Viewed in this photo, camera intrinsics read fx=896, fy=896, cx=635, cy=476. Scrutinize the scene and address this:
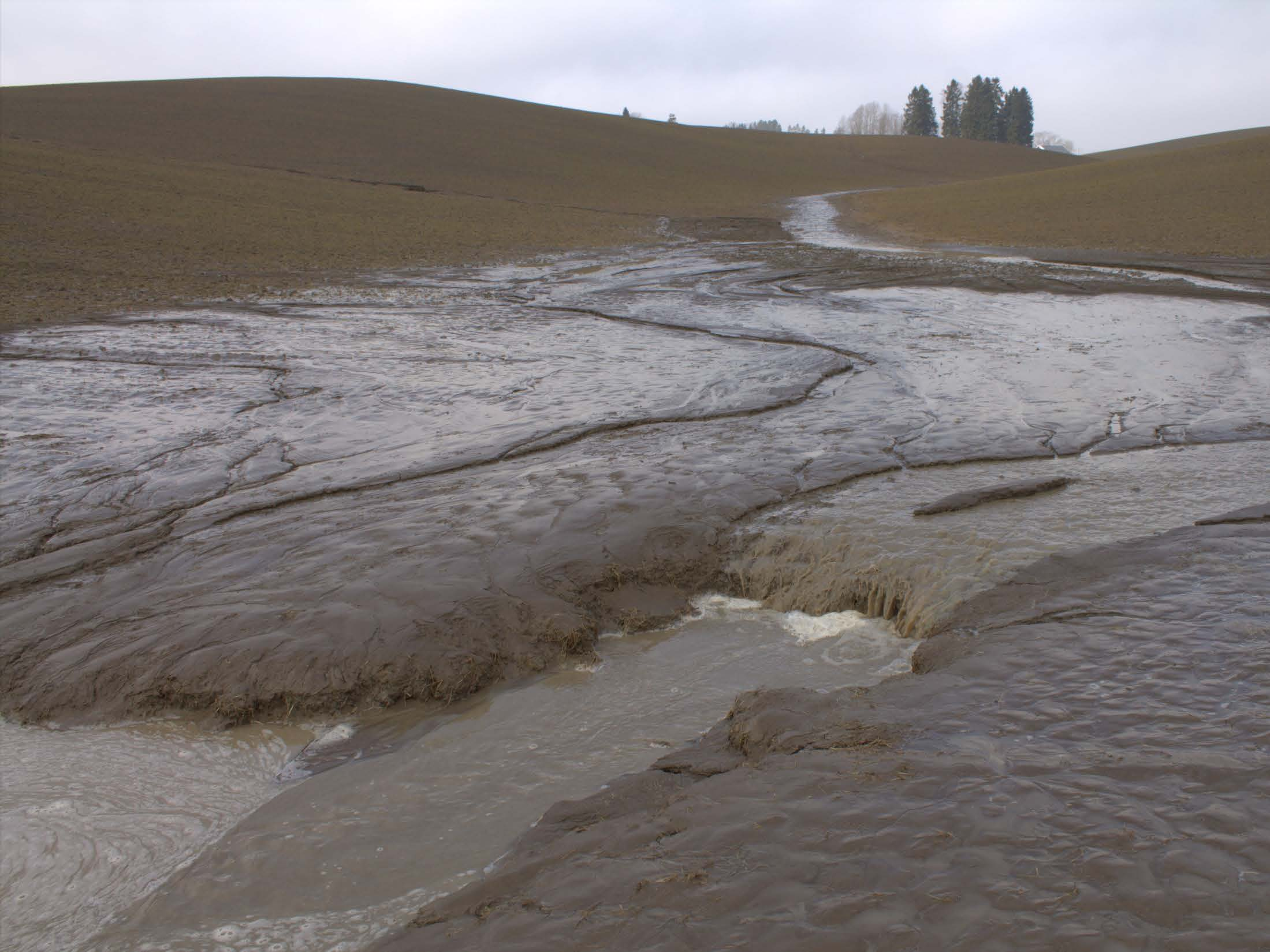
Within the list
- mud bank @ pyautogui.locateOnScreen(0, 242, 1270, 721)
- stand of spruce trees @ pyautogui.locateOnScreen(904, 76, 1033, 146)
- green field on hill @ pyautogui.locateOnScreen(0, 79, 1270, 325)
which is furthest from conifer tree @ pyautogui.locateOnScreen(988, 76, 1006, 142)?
mud bank @ pyautogui.locateOnScreen(0, 242, 1270, 721)

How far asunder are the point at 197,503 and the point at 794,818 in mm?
4509

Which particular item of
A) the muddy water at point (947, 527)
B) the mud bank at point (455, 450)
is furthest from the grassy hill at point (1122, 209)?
the muddy water at point (947, 527)

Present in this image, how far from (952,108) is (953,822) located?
83.5m

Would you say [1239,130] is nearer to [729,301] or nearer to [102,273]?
[729,301]

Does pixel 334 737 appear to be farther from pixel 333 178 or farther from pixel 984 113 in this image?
pixel 984 113

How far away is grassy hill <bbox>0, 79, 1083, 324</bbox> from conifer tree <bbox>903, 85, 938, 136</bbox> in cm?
2036

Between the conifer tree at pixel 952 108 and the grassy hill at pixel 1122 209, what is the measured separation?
50.0 meters

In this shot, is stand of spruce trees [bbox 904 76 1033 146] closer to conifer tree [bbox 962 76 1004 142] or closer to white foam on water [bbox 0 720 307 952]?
conifer tree [bbox 962 76 1004 142]

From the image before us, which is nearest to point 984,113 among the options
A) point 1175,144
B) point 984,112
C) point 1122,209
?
point 984,112

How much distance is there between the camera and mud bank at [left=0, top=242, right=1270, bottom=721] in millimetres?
4195

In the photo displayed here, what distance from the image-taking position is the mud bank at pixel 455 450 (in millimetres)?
4195

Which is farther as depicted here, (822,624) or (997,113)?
(997,113)

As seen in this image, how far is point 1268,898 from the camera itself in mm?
2252

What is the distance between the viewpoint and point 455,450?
6.77 metres
